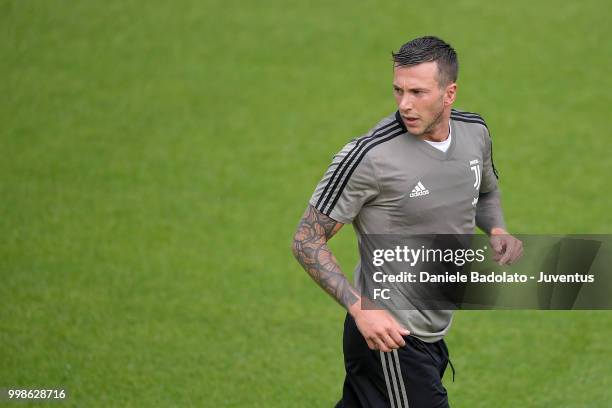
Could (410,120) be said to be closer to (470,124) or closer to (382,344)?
(470,124)

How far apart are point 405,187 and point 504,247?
31.9 inches

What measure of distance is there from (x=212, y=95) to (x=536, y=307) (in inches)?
193

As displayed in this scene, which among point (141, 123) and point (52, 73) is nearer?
point (141, 123)

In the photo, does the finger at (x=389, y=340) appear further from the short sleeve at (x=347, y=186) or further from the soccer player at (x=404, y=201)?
the short sleeve at (x=347, y=186)

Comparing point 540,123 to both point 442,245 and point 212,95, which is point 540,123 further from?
point 442,245

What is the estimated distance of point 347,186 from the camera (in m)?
4.12

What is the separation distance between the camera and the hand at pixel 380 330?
3.88 meters

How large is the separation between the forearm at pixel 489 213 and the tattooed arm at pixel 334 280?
944 mm

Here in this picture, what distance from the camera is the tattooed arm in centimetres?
389

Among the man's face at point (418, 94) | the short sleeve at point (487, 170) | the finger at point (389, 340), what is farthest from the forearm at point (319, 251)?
the short sleeve at point (487, 170)

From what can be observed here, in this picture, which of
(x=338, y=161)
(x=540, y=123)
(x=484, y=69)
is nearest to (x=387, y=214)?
(x=338, y=161)

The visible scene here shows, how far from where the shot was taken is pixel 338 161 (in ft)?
13.6

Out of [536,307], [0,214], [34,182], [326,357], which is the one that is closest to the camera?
[326,357]

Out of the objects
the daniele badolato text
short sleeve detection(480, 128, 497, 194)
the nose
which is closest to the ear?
the nose
